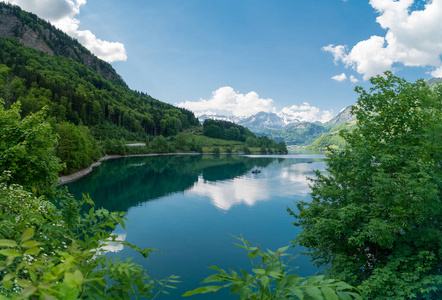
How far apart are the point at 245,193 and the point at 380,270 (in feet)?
152

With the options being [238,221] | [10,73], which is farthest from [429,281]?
[10,73]

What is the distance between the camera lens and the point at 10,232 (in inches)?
137

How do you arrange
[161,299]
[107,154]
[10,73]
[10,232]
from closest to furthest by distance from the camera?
[10,232], [161,299], [107,154], [10,73]

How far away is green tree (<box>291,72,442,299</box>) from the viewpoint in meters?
9.69

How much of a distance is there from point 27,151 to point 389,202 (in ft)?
73.8

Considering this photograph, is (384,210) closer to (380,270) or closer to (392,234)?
(392,234)

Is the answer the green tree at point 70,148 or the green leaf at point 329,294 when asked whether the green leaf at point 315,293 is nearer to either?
the green leaf at point 329,294

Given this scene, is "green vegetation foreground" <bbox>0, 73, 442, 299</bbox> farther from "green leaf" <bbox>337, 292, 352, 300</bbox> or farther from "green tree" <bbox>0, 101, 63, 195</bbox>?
"green leaf" <bbox>337, 292, 352, 300</bbox>

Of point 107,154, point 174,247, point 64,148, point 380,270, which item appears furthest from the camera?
point 107,154

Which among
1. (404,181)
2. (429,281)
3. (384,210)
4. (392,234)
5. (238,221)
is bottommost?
(238,221)

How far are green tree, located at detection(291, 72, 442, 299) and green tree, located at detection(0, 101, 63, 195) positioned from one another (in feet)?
60.4

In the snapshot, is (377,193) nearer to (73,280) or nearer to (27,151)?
(73,280)

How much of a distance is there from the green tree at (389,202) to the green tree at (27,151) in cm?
1841

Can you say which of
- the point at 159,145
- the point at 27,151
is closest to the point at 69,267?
the point at 27,151
